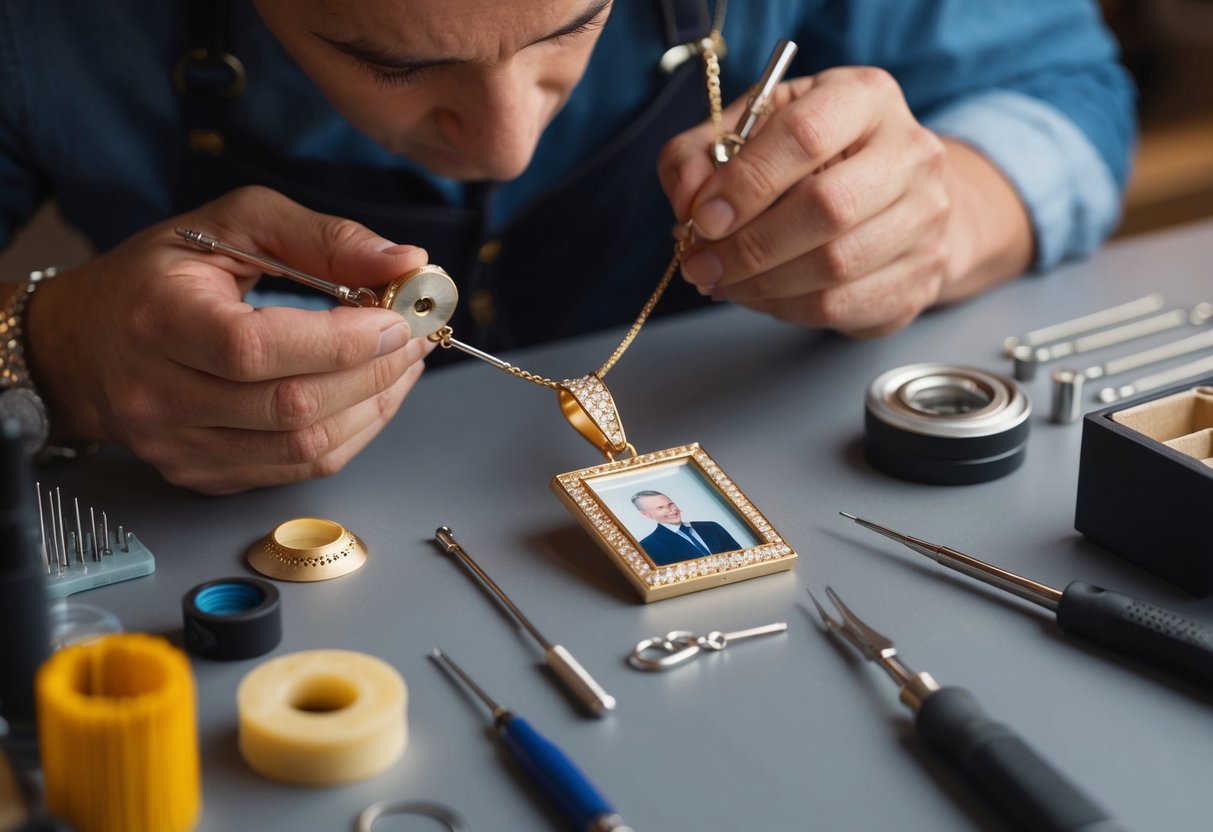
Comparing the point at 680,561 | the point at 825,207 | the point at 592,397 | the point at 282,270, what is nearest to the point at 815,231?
the point at 825,207

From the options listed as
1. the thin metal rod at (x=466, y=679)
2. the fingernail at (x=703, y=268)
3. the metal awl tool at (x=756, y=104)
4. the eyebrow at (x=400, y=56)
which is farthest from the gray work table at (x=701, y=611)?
the eyebrow at (x=400, y=56)

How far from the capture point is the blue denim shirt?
1.36m

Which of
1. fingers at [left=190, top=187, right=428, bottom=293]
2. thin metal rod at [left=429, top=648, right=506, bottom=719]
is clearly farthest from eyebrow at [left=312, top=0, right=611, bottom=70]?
thin metal rod at [left=429, top=648, right=506, bottom=719]

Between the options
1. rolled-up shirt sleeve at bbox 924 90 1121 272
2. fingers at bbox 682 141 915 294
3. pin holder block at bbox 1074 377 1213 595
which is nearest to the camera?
pin holder block at bbox 1074 377 1213 595

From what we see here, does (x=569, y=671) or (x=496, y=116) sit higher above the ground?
(x=496, y=116)

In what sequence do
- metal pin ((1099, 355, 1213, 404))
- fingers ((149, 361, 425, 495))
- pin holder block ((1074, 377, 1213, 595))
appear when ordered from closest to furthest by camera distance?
pin holder block ((1074, 377, 1213, 595)) → fingers ((149, 361, 425, 495)) → metal pin ((1099, 355, 1213, 404))

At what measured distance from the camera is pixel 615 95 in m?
1.52

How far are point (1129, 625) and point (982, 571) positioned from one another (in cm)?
12

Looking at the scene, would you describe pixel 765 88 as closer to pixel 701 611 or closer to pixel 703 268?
pixel 703 268

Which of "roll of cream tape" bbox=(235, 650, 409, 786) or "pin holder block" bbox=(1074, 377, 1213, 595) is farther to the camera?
"pin holder block" bbox=(1074, 377, 1213, 595)

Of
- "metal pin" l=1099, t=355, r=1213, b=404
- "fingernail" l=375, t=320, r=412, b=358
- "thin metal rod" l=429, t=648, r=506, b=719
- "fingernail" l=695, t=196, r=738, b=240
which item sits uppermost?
"fingernail" l=695, t=196, r=738, b=240

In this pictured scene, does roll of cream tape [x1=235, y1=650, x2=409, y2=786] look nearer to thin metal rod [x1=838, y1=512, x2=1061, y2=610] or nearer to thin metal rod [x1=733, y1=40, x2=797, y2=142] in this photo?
thin metal rod [x1=838, y1=512, x2=1061, y2=610]

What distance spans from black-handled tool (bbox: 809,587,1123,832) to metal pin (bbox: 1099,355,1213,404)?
0.51 meters

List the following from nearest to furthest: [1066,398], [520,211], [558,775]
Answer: [558,775] → [1066,398] → [520,211]
